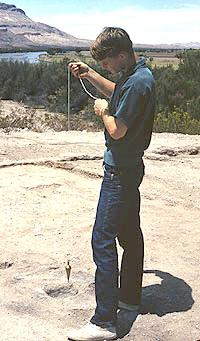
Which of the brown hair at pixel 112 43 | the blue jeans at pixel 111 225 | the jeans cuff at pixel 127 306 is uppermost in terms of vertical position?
the brown hair at pixel 112 43

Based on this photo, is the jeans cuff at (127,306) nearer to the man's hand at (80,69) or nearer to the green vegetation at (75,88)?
the man's hand at (80,69)

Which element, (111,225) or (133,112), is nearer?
(133,112)

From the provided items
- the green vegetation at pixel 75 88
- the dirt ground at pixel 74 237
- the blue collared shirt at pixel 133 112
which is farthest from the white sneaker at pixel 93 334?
the green vegetation at pixel 75 88

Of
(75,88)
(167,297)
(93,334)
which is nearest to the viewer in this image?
(93,334)

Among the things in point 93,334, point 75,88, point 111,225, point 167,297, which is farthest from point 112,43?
point 75,88

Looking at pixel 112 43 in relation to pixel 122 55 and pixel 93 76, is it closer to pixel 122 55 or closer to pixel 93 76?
pixel 122 55

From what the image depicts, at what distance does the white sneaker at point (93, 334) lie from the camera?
3367mm

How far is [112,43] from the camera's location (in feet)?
10.4

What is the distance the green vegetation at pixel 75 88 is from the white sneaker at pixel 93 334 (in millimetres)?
12387

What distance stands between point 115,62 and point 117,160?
500 millimetres

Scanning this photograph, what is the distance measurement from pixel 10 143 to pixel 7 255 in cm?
388

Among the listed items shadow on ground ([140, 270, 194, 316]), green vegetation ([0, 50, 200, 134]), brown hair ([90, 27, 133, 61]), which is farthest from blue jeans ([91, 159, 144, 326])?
green vegetation ([0, 50, 200, 134])

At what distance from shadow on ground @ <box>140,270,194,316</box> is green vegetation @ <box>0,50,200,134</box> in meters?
11.6

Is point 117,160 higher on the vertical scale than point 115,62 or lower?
lower
